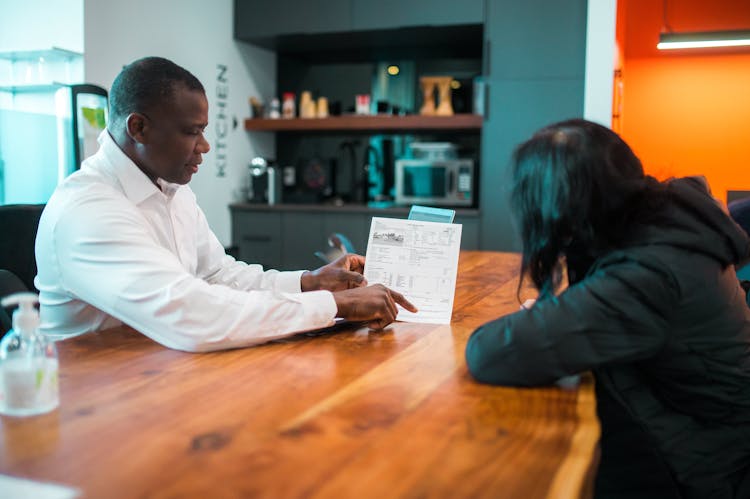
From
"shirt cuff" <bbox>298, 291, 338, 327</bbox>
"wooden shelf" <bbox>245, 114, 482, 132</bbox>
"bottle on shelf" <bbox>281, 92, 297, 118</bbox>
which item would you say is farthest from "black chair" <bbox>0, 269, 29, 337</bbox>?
"bottle on shelf" <bbox>281, 92, 297, 118</bbox>

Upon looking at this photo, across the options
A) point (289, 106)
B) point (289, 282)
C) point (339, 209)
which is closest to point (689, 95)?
point (339, 209)

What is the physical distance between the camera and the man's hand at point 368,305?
1.44 m

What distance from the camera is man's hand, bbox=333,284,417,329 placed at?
1441 mm

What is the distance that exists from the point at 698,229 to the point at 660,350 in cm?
21

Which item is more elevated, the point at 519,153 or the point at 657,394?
the point at 519,153

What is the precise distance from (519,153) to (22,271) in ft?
5.11

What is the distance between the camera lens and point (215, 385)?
1.06 meters

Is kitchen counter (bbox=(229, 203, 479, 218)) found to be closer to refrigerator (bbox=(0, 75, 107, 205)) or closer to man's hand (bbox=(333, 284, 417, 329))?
refrigerator (bbox=(0, 75, 107, 205))

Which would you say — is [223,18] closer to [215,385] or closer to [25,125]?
[25,125]

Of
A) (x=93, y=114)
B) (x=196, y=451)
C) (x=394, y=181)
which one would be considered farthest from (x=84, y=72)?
(x=196, y=451)

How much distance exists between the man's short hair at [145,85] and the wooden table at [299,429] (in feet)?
1.93

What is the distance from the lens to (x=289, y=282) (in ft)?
6.05

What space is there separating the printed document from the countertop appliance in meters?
3.37

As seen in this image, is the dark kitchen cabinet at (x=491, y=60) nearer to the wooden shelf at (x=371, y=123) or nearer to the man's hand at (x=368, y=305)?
the wooden shelf at (x=371, y=123)
